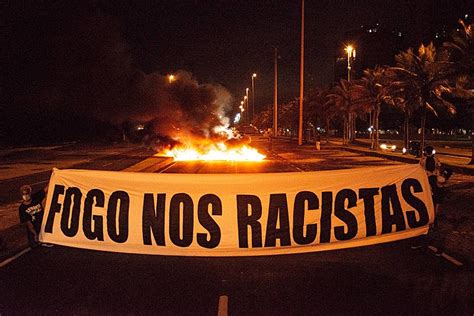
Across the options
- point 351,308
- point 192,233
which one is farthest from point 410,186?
point 192,233

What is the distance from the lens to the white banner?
6512 millimetres

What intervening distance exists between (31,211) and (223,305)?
147 inches

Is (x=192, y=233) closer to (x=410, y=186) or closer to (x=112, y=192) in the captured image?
(x=112, y=192)

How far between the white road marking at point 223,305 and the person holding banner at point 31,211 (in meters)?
3.50

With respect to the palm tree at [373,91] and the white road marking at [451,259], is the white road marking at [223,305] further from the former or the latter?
the palm tree at [373,91]

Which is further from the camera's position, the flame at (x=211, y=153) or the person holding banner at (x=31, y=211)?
the flame at (x=211, y=153)

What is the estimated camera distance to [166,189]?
22.1ft

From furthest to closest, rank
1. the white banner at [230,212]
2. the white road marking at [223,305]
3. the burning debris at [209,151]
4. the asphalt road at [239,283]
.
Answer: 1. the burning debris at [209,151]
2. the white banner at [230,212]
3. the asphalt road at [239,283]
4. the white road marking at [223,305]

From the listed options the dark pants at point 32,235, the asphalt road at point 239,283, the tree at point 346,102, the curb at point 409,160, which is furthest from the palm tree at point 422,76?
the dark pants at point 32,235

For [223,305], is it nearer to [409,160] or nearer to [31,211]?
[31,211]

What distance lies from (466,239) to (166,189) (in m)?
5.31

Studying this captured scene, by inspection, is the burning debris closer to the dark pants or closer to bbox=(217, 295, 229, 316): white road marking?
the dark pants

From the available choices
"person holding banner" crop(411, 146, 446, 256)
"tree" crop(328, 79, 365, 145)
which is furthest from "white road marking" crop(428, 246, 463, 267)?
"tree" crop(328, 79, 365, 145)

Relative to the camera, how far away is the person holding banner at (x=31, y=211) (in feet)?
23.6
